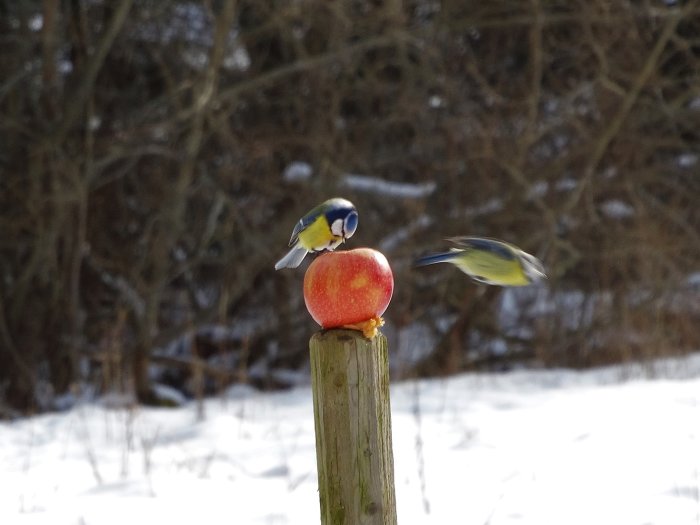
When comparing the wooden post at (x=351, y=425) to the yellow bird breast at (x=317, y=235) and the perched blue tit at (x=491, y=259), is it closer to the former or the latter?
the yellow bird breast at (x=317, y=235)

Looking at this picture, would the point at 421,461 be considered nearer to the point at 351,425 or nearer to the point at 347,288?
the point at 351,425

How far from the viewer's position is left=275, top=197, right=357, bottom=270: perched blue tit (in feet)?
8.85

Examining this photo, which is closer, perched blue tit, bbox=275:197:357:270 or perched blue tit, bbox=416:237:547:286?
perched blue tit, bbox=275:197:357:270

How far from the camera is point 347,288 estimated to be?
243 centimetres

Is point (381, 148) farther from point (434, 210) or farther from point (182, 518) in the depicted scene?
point (182, 518)

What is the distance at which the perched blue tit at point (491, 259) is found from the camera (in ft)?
9.53

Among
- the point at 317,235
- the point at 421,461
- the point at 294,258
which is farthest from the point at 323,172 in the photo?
the point at 317,235

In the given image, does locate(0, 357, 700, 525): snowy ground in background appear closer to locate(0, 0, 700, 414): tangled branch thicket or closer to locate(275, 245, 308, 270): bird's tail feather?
locate(275, 245, 308, 270): bird's tail feather

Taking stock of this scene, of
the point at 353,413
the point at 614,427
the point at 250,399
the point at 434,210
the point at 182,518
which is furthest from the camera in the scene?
the point at 434,210

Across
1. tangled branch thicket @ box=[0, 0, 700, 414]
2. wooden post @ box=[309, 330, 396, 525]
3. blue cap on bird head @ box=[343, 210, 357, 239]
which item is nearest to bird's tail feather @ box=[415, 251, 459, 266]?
blue cap on bird head @ box=[343, 210, 357, 239]

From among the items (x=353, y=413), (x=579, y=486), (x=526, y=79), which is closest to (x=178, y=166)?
(x=526, y=79)

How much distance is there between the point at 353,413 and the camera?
244 cm

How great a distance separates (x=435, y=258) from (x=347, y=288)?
1.42ft

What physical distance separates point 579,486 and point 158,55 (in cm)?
525
